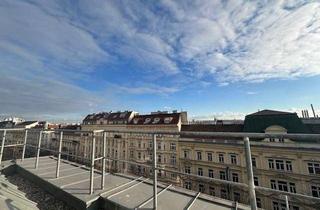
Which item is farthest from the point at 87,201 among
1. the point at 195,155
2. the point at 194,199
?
the point at 195,155

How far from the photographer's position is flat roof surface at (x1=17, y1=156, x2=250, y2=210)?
2.29m

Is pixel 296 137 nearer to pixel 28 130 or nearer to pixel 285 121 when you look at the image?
pixel 28 130

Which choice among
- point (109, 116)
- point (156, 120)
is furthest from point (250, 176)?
point (109, 116)

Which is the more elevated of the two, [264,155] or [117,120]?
[117,120]

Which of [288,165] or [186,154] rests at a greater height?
[186,154]

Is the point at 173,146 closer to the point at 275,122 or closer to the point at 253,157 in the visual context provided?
the point at 253,157

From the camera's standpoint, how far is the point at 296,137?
47.4 inches

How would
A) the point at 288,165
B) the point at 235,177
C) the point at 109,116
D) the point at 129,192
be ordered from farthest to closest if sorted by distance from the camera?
1. the point at 109,116
2. the point at 235,177
3. the point at 288,165
4. the point at 129,192

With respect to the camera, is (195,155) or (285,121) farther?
(195,155)

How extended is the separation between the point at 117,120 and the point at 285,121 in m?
28.2

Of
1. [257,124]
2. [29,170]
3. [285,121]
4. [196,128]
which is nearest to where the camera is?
[29,170]

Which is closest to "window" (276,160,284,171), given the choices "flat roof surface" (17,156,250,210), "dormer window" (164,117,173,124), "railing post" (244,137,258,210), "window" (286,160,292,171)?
"window" (286,160,292,171)

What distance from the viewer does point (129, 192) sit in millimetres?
2754

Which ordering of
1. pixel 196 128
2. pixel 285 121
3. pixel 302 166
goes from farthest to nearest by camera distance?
1. pixel 196 128
2. pixel 285 121
3. pixel 302 166
